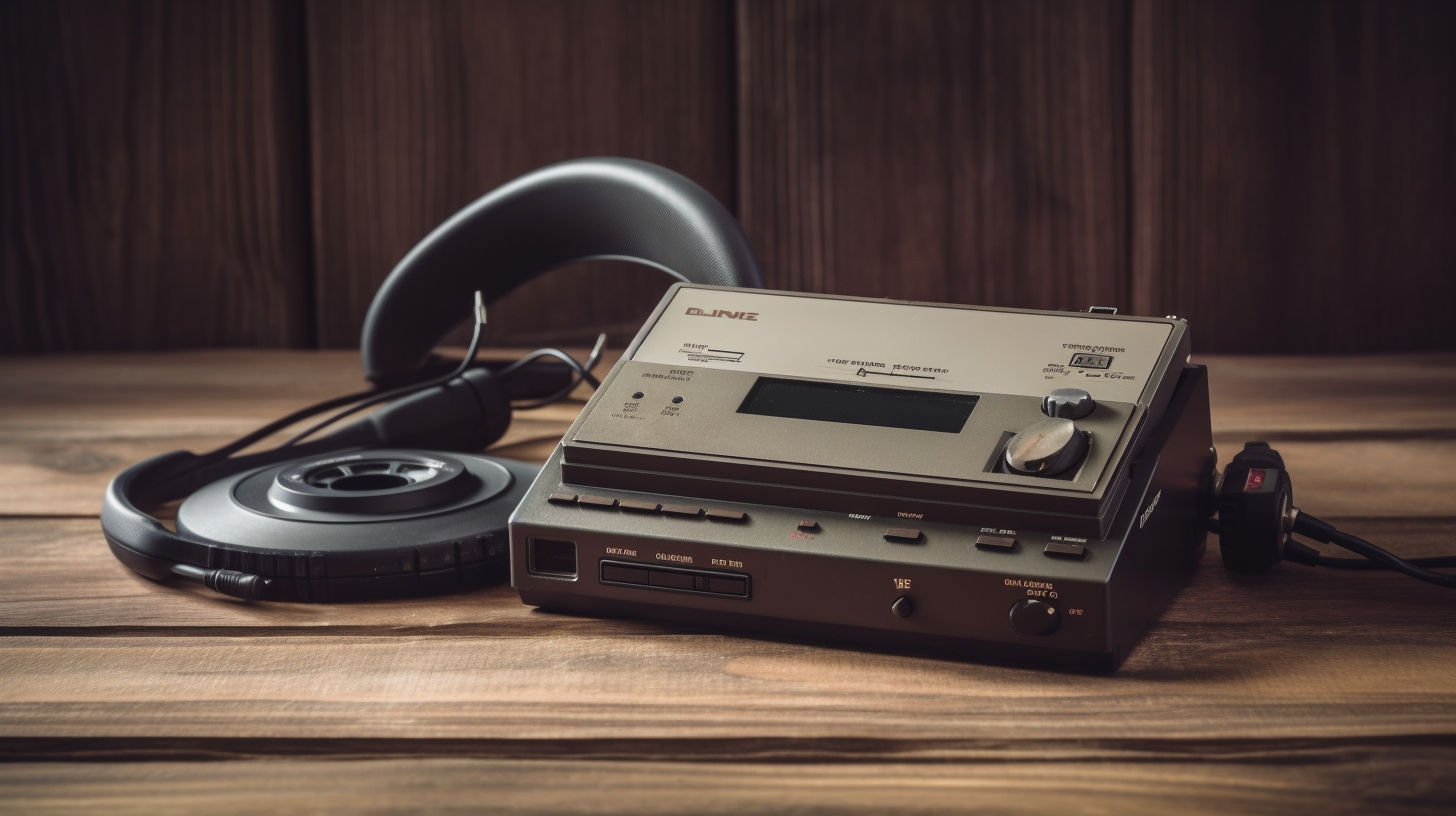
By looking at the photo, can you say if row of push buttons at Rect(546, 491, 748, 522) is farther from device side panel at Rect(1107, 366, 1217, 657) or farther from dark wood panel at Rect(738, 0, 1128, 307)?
dark wood panel at Rect(738, 0, 1128, 307)

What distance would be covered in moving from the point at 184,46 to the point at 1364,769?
1.21 m

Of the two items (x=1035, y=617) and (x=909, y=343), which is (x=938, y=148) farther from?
(x=1035, y=617)

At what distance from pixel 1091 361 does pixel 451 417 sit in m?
0.43

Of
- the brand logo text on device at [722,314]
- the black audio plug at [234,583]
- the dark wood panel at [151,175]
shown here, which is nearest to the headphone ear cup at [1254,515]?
the brand logo text on device at [722,314]

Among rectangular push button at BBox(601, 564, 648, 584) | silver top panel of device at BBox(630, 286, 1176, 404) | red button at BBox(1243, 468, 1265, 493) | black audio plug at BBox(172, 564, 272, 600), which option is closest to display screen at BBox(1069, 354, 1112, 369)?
silver top panel of device at BBox(630, 286, 1176, 404)

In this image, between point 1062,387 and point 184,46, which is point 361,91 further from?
point 1062,387

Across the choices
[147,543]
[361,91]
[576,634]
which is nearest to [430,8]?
[361,91]

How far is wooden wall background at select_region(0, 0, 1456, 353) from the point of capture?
4.07 feet

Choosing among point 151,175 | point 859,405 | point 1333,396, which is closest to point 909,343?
point 859,405

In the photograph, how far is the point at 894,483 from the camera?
0.53m

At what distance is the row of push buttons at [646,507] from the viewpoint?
0.54m

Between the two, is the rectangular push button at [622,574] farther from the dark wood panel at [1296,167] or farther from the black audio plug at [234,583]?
the dark wood panel at [1296,167]

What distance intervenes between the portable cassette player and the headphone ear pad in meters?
0.24

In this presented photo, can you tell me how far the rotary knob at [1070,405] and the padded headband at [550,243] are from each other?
0.26 m
